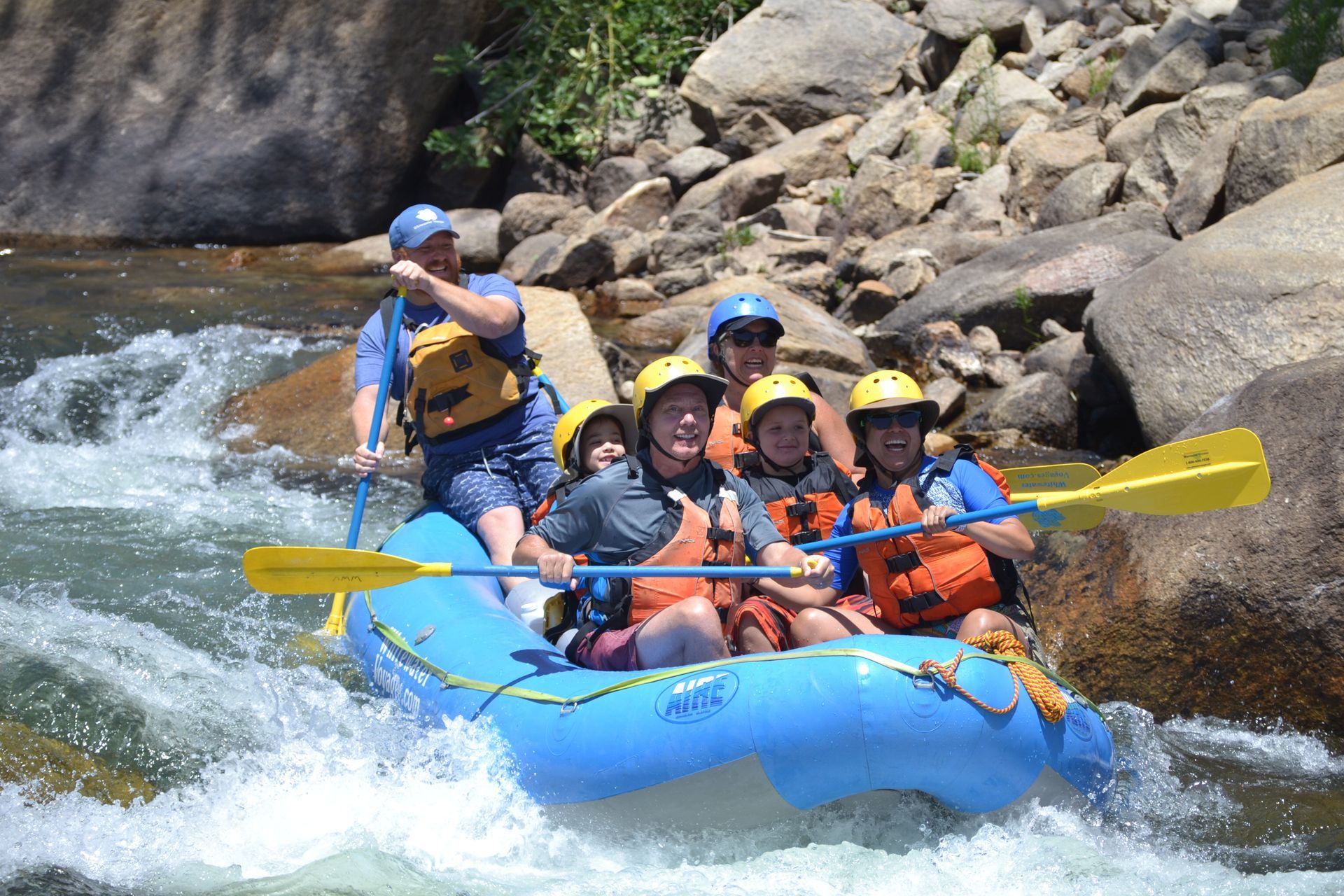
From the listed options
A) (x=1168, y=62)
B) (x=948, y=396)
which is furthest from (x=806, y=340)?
(x=1168, y=62)

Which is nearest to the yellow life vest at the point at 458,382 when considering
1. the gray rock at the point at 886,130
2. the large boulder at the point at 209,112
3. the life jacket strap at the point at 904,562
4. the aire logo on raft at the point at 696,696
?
the life jacket strap at the point at 904,562

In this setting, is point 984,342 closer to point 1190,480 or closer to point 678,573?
point 1190,480

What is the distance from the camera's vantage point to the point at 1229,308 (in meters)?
5.70

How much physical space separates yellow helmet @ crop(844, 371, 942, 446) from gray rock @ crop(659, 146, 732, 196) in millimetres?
7632

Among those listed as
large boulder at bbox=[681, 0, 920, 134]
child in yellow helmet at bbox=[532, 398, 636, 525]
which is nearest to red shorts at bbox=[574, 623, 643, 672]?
child in yellow helmet at bbox=[532, 398, 636, 525]

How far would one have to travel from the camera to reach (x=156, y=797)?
12.1ft

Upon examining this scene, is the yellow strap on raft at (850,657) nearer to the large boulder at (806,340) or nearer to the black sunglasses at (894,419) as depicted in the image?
the black sunglasses at (894,419)

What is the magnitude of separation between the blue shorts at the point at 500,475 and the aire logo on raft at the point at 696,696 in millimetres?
1681

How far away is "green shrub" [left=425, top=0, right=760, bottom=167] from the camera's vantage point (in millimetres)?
12062

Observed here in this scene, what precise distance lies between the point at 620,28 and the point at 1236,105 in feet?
19.6

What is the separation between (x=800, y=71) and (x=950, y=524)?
29.0 ft

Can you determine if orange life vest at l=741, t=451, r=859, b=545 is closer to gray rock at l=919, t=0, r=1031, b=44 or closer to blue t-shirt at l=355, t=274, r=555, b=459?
blue t-shirt at l=355, t=274, r=555, b=459

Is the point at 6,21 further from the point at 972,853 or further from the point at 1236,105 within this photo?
the point at 972,853

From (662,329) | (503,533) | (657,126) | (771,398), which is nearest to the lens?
(771,398)
